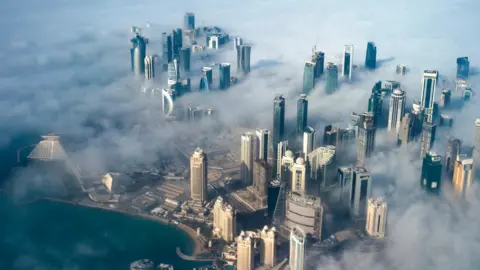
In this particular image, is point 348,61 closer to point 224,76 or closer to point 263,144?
point 224,76

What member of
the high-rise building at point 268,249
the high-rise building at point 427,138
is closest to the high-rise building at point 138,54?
the high-rise building at point 427,138

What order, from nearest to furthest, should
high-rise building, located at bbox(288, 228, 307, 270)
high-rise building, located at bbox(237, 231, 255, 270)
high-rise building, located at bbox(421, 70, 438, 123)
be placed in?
1. high-rise building, located at bbox(288, 228, 307, 270)
2. high-rise building, located at bbox(237, 231, 255, 270)
3. high-rise building, located at bbox(421, 70, 438, 123)

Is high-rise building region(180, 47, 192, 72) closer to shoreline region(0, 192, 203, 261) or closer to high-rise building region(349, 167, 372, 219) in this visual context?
shoreline region(0, 192, 203, 261)

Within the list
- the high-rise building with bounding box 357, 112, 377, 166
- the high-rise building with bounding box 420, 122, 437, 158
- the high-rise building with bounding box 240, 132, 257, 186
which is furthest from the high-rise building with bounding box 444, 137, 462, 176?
the high-rise building with bounding box 240, 132, 257, 186

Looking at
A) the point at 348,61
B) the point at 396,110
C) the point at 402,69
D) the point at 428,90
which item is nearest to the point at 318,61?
the point at 348,61

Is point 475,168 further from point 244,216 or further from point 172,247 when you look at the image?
point 172,247

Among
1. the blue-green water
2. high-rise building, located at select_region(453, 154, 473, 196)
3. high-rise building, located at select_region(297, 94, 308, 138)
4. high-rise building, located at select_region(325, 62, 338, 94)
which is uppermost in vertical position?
high-rise building, located at select_region(325, 62, 338, 94)
